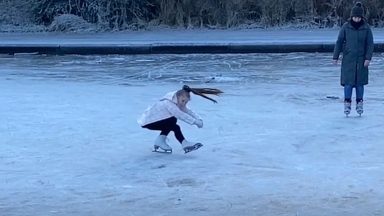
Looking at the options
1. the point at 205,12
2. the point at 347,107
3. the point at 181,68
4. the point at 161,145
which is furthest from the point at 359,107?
the point at 205,12

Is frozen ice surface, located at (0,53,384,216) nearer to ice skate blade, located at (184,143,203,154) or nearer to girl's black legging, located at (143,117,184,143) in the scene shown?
ice skate blade, located at (184,143,203,154)

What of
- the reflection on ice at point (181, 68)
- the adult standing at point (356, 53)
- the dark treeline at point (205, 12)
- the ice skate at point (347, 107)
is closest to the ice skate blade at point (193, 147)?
the ice skate at point (347, 107)

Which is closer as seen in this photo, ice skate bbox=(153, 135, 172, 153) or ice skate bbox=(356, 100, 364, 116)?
ice skate bbox=(153, 135, 172, 153)

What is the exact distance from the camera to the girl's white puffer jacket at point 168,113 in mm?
7980

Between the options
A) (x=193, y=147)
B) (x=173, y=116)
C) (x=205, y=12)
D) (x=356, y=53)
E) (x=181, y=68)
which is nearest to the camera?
(x=193, y=147)

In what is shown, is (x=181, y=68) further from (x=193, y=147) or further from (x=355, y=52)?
(x=193, y=147)

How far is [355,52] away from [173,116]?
2931 millimetres

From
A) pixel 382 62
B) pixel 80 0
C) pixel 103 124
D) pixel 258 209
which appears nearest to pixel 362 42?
pixel 103 124

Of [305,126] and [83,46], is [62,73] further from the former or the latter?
[305,126]

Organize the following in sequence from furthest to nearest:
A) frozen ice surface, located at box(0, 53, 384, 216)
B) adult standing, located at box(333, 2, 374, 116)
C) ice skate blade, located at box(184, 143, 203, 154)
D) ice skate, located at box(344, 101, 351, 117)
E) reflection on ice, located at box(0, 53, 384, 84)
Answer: reflection on ice, located at box(0, 53, 384, 84), adult standing, located at box(333, 2, 374, 116), ice skate, located at box(344, 101, 351, 117), ice skate blade, located at box(184, 143, 203, 154), frozen ice surface, located at box(0, 53, 384, 216)

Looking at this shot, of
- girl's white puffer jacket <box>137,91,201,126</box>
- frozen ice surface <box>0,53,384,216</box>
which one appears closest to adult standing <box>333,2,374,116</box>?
frozen ice surface <box>0,53,384,216</box>

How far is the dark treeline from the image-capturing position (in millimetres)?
23531

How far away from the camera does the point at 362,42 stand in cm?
1023

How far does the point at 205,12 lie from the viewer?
79.9 feet
